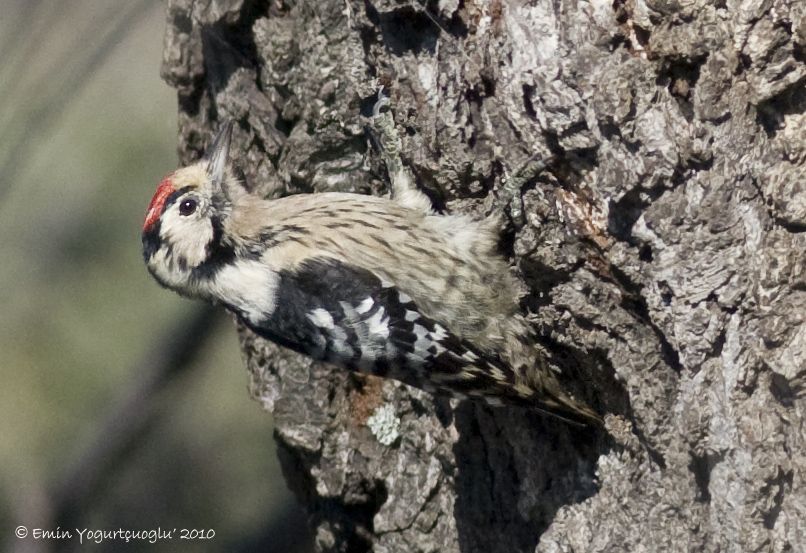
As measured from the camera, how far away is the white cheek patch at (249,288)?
389 cm

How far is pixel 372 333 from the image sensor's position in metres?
3.70

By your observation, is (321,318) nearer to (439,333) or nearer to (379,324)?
(379,324)

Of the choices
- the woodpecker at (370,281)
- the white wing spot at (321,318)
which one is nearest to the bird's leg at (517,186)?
the woodpecker at (370,281)

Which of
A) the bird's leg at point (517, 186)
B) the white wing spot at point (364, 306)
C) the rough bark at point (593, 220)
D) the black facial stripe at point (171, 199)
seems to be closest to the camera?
the rough bark at point (593, 220)

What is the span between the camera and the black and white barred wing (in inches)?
142

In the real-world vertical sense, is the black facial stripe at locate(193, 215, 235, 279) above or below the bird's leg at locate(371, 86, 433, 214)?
below

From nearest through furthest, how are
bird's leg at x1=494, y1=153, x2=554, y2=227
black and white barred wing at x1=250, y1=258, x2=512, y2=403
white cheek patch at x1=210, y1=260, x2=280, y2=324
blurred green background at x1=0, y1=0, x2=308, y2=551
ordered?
1. bird's leg at x1=494, y1=153, x2=554, y2=227
2. black and white barred wing at x1=250, y1=258, x2=512, y2=403
3. white cheek patch at x1=210, y1=260, x2=280, y2=324
4. blurred green background at x1=0, y1=0, x2=308, y2=551

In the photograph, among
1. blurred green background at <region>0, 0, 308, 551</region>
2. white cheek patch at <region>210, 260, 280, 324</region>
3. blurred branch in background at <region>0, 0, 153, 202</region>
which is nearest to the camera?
white cheek patch at <region>210, 260, 280, 324</region>

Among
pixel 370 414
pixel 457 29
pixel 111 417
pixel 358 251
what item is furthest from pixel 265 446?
pixel 457 29

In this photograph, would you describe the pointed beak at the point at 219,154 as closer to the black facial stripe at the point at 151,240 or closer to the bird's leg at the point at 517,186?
the black facial stripe at the point at 151,240

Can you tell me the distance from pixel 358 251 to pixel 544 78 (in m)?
1.06
